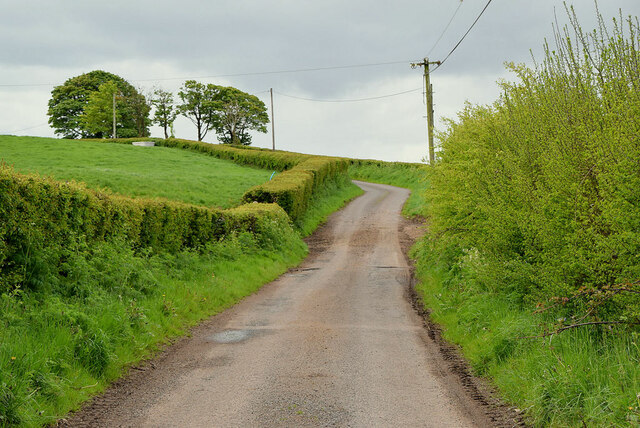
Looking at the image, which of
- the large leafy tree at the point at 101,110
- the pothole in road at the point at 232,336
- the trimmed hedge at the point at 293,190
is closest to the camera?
the pothole in road at the point at 232,336

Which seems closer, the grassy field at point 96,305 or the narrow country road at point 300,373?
the narrow country road at point 300,373

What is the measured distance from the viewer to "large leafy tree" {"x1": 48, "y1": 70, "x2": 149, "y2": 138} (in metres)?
77.3

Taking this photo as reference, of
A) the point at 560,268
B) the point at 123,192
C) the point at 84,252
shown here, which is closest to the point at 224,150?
the point at 123,192

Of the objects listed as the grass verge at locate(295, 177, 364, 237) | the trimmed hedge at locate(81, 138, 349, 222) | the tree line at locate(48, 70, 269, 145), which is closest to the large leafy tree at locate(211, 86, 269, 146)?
the tree line at locate(48, 70, 269, 145)

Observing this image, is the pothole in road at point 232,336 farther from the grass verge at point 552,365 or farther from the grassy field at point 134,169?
the grassy field at point 134,169

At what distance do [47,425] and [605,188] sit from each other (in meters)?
6.89

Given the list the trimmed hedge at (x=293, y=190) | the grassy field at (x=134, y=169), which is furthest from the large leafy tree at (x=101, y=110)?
the trimmed hedge at (x=293, y=190)

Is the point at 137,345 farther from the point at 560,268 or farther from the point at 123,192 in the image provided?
the point at 123,192

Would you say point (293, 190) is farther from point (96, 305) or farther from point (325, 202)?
point (96, 305)

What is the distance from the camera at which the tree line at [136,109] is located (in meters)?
74.7

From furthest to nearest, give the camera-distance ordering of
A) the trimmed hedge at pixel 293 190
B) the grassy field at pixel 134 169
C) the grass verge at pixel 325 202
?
1. the grassy field at pixel 134 169
2. the grass verge at pixel 325 202
3. the trimmed hedge at pixel 293 190

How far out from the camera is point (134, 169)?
36812mm

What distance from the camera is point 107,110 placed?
74000 millimetres

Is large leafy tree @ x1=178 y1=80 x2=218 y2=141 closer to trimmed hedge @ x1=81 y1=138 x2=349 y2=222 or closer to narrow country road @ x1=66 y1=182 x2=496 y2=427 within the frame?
trimmed hedge @ x1=81 y1=138 x2=349 y2=222
